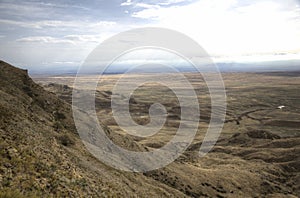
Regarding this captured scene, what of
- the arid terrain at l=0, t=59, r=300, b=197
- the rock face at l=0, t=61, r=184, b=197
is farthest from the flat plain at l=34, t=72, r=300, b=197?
the rock face at l=0, t=61, r=184, b=197

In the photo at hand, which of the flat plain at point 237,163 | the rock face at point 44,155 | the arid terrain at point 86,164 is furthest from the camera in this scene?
the flat plain at point 237,163

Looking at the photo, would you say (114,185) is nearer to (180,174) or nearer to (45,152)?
(45,152)

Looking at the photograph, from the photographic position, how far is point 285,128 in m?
87.2

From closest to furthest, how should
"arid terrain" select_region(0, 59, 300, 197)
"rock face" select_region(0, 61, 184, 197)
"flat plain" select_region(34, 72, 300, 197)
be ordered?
"rock face" select_region(0, 61, 184, 197) → "arid terrain" select_region(0, 59, 300, 197) → "flat plain" select_region(34, 72, 300, 197)

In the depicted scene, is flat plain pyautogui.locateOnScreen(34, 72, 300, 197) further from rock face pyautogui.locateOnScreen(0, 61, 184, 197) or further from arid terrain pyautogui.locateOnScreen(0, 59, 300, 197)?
rock face pyautogui.locateOnScreen(0, 61, 184, 197)

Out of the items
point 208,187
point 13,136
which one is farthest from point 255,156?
point 13,136

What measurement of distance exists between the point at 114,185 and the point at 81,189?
183 inches

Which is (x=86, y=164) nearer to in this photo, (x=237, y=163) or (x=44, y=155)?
(x=44, y=155)

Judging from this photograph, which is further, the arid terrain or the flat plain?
the flat plain

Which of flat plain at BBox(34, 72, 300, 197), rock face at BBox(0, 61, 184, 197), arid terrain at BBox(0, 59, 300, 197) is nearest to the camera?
rock face at BBox(0, 61, 184, 197)

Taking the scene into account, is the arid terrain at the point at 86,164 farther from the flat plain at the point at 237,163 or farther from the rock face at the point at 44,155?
the flat plain at the point at 237,163

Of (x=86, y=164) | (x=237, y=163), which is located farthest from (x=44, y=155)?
(x=237, y=163)

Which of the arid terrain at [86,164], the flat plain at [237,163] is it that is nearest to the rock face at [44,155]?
the arid terrain at [86,164]

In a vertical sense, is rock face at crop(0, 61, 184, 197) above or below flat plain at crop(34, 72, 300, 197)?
above
